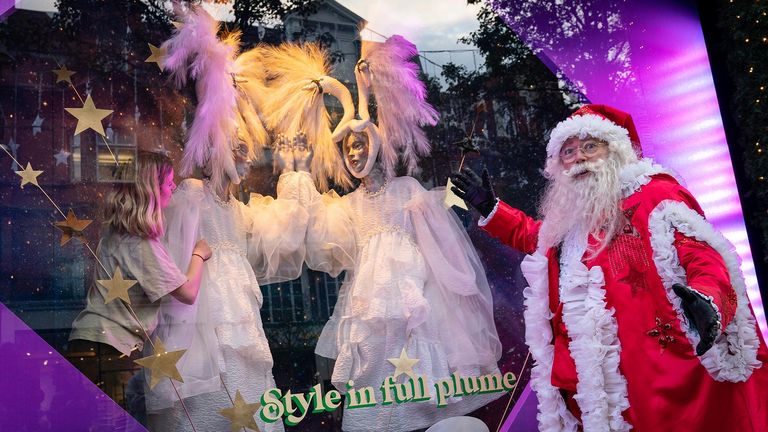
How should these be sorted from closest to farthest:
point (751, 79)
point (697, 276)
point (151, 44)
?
point (697, 276), point (151, 44), point (751, 79)

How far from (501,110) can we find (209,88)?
5.99ft

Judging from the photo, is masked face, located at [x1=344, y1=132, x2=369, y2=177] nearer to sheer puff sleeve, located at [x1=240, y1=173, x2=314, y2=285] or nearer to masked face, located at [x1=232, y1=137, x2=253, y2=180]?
sheer puff sleeve, located at [x1=240, y1=173, x2=314, y2=285]

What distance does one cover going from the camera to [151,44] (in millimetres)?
4133

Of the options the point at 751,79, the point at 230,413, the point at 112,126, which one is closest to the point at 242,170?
the point at 112,126

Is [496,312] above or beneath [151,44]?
beneath

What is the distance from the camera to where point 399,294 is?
4.32m

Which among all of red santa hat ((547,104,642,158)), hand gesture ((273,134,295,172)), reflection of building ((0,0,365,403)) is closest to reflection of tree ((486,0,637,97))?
red santa hat ((547,104,642,158))

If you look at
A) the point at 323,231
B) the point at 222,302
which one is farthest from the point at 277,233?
the point at 222,302

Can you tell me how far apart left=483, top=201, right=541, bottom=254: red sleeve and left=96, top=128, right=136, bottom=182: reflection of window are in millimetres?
1942

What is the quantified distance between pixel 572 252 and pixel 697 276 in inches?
27.8

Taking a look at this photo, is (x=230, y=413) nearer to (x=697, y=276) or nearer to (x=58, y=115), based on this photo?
(x=58, y=115)

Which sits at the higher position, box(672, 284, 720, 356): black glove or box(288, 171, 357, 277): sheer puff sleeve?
box(288, 171, 357, 277): sheer puff sleeve

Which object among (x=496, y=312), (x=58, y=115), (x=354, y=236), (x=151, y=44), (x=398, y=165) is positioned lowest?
(x=496, y=312)

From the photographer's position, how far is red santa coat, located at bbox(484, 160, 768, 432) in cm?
333
